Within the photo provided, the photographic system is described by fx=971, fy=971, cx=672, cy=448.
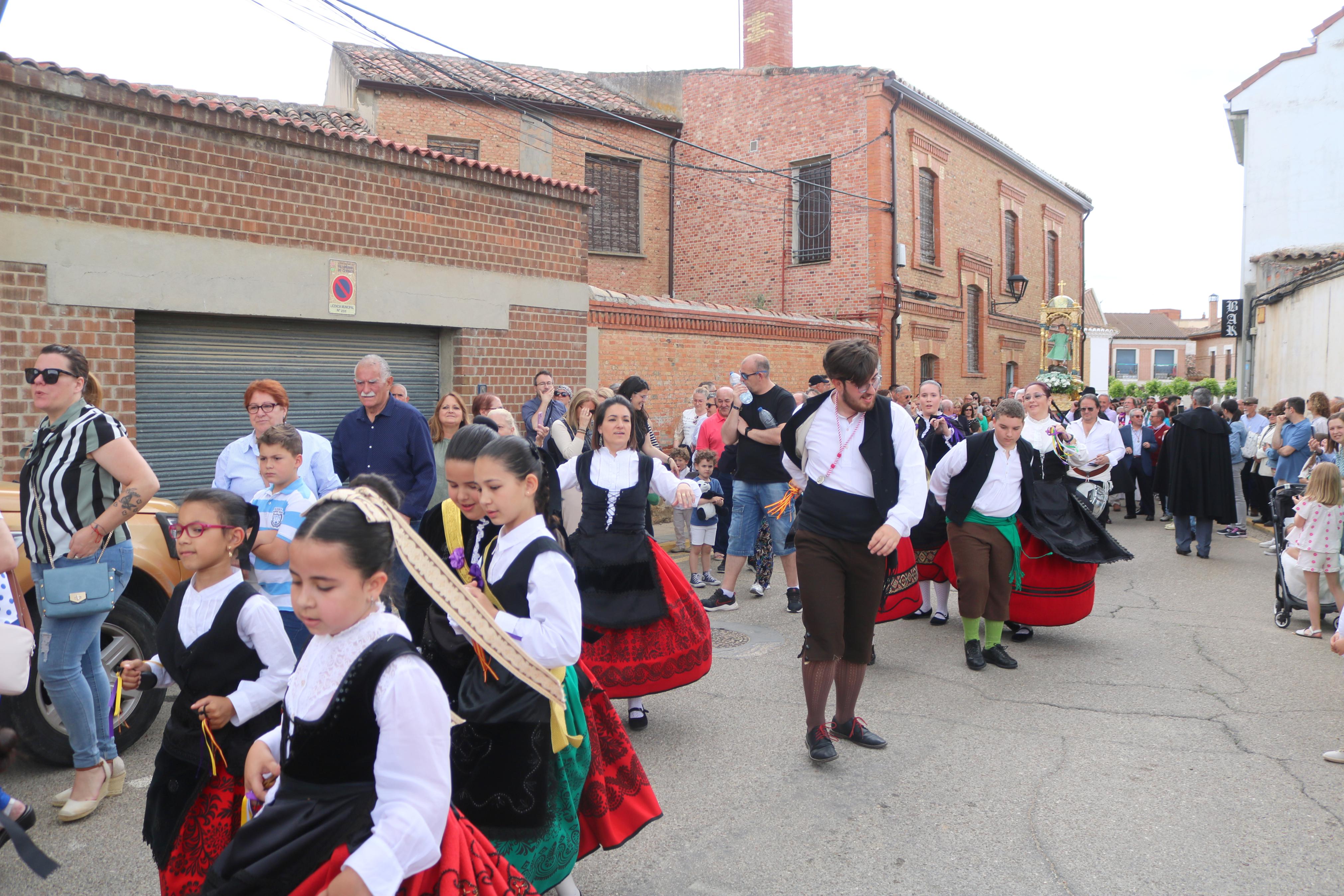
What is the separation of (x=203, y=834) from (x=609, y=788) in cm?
120

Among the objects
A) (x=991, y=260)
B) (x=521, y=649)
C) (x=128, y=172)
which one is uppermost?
(x=991, y=260)

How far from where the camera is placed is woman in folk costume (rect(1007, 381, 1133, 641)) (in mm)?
6859

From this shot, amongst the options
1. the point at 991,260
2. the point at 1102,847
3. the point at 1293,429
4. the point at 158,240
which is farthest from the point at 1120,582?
the point at 991,260

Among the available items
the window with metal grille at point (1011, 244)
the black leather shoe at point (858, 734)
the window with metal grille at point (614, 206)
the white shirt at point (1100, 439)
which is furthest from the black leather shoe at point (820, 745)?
the window with metal grille at point (1011, 244)

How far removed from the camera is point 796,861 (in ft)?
12.0

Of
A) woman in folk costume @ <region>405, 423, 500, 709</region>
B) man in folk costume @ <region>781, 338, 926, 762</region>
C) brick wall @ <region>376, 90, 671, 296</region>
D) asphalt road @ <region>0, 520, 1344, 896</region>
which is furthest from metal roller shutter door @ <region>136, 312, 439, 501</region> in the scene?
brick wall @ <region>376, 90, 671, 296</region>

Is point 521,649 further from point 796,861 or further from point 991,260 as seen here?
point 991,260

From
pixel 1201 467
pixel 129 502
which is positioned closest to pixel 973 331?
pixel 1201 467

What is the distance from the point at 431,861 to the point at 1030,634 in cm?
629

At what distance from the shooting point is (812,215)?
21.9 m

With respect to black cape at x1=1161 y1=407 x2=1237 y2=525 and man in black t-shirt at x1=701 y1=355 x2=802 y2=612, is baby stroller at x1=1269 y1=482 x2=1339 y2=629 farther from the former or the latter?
man in black t-shirt at x1=701 y1=355 x2=802 y2=612

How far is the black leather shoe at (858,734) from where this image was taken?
4.88 meters

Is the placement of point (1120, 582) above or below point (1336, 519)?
below

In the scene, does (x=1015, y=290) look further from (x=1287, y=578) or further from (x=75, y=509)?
(x=75, y=509)
